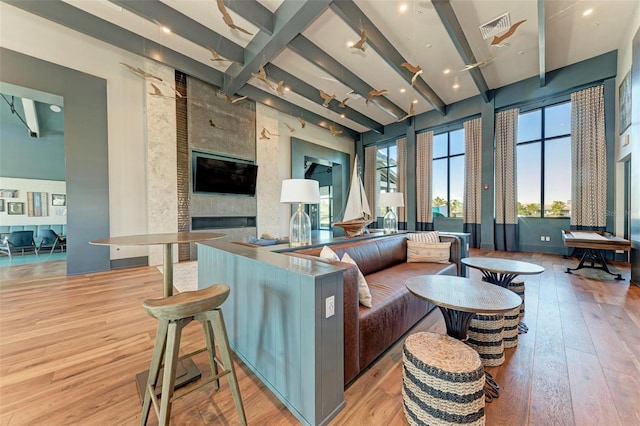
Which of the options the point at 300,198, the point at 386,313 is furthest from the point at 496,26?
the point at 386,313

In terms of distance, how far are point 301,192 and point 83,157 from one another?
4.53 metres

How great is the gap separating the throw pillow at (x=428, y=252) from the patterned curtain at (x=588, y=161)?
14.3 feet

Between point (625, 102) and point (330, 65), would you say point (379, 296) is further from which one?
point (625, 102)

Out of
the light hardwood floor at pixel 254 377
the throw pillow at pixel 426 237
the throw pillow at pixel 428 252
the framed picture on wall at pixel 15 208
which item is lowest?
the light hardwood floor at pixel 254 377

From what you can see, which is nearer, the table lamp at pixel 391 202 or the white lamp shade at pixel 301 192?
the white lamp shade at pixel 301 192

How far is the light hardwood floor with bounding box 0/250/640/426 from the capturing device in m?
1.32

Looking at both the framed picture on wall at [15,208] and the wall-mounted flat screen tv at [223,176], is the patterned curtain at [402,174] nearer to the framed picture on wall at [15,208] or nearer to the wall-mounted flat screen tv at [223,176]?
the wall-mounted flat screen tv at [223,176]

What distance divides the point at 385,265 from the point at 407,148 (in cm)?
611

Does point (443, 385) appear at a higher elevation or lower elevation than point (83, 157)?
lower

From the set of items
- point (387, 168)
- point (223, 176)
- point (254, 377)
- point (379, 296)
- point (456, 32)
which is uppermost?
point (456, 32)

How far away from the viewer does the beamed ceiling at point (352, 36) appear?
138 inches

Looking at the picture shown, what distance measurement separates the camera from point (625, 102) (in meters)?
4.07

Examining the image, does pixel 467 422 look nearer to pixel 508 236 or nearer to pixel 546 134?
pixel 508 236

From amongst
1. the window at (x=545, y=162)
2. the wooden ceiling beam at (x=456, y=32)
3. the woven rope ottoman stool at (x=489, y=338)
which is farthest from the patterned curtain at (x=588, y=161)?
the woven rope ottoman stool at (x=489, y=338)
